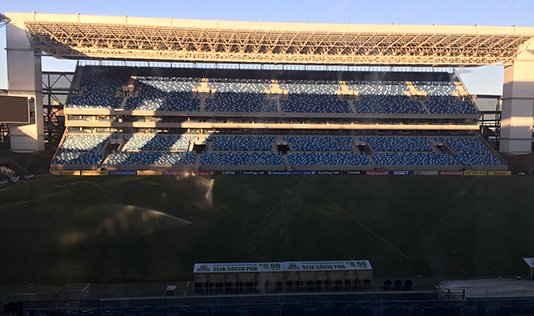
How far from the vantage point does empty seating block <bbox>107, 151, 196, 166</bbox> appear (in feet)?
97.5

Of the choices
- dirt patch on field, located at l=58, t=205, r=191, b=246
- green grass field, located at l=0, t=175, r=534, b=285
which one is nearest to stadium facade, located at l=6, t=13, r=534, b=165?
green grass field, located at l=0, t=175, r=534, b=285

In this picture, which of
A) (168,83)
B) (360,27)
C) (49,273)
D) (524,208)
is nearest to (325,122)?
(360,27)

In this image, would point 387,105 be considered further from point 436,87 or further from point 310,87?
point 310,87

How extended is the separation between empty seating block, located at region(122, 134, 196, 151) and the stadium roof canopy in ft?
20.9

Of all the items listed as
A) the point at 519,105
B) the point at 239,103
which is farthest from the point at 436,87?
the point at 239,103

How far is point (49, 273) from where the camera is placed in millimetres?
13570

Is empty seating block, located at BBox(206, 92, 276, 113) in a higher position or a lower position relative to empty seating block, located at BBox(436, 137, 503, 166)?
higher

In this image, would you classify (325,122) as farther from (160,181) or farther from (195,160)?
(160,181)

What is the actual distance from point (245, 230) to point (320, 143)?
1846cm

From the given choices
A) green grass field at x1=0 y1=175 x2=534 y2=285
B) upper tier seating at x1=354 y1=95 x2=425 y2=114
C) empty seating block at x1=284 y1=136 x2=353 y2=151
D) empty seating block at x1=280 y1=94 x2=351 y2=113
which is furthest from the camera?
upper tier seating at x1=354 y1=95 x2=425 y2=114

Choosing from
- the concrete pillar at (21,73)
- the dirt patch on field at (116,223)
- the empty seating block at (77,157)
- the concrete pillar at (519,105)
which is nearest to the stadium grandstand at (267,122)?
the empty seating block at (77,157)

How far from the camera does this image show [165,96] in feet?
119

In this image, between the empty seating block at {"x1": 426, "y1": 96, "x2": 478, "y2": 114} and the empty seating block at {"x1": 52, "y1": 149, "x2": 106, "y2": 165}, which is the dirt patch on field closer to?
the empty seating block at {"x1": 52, "y1": 149, "x2": 106, "y2": 165}

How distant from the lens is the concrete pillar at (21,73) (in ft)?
95.9
